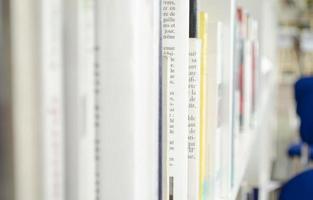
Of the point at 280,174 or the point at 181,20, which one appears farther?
the point at 280,174

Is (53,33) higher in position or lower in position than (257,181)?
higher

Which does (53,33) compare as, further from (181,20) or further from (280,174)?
(280,174)

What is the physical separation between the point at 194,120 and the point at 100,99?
229 mm

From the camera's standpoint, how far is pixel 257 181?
139 cm

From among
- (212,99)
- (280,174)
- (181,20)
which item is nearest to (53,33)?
(181,20)

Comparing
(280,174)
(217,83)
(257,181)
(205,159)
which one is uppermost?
(217,83)

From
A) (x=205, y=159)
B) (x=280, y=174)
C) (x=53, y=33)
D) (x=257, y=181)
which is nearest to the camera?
(x=53, y=33)

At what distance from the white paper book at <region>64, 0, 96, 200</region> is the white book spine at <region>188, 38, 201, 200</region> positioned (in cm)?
22

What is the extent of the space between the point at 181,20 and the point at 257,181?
1061 mm

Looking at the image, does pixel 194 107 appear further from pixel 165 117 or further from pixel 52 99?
pixel 52 99

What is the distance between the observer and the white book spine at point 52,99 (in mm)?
250

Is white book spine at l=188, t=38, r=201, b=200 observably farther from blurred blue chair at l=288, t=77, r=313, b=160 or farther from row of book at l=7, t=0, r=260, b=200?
blurred blue chair at l=288, t=77, r=313, b=160

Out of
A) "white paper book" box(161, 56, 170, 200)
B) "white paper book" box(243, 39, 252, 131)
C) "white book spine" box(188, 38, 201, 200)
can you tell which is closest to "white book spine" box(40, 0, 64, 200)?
"white paper book" box(161, 56, 170, 200)

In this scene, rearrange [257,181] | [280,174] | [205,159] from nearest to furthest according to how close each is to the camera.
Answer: [205,159], [257,181], [280,174]
